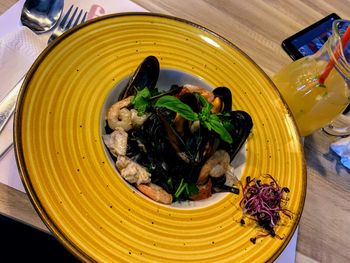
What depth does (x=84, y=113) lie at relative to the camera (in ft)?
3.22

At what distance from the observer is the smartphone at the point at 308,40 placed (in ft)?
4.94

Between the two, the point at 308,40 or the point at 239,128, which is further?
the point at 308,40

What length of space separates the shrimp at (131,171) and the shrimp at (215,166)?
0.15 metres

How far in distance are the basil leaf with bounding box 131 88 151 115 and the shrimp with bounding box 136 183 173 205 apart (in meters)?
0.20

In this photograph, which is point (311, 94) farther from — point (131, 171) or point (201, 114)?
point (131, 171)

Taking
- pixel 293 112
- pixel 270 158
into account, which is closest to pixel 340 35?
pixel 293 112

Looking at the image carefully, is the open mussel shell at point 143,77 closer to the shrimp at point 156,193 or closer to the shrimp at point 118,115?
the shrimp at point 118,115

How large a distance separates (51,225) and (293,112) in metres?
0.82

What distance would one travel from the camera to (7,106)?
3.20 feet

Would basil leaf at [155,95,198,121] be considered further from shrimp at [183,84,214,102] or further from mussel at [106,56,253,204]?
shrimp at [183,84,214,102]

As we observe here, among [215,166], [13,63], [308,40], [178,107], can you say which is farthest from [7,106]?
[308,40]

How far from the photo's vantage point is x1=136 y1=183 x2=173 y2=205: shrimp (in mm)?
988

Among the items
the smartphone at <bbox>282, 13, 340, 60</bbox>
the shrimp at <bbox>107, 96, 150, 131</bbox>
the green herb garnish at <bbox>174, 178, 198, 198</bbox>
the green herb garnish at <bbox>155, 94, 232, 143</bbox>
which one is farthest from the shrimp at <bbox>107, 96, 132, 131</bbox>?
the smartphone at <bbox>282, 13, 340, 60</bbox>

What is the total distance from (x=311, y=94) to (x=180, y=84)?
39 cm
